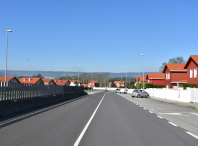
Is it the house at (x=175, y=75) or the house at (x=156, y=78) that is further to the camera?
the house at (x=156, y=78)

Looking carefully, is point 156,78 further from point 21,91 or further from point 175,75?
point 21,91

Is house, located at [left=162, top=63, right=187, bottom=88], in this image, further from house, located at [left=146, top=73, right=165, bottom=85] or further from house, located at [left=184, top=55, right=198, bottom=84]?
house, located at [left=146, top=73, right=165, bottom=85]

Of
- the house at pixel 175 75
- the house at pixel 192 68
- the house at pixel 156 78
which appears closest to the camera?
the house at pixel 192 68

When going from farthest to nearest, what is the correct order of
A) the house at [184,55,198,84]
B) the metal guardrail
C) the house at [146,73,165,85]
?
the house at [146,73,165,85]
the house at [184,55,198,84]
the metal guardrail

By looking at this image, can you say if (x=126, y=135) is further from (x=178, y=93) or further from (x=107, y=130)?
(x=178, y=93)

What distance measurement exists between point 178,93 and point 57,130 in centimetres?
2245

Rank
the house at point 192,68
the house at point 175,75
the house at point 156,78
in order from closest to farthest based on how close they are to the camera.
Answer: the house at point 192,68, the house at point 175,75, the house at point 156,78

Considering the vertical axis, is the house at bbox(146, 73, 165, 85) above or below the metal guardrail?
above

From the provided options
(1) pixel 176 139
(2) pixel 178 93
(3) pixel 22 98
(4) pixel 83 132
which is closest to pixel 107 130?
(4) pixel 83 132

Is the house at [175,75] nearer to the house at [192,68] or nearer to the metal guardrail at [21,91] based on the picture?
the house at [192,68]

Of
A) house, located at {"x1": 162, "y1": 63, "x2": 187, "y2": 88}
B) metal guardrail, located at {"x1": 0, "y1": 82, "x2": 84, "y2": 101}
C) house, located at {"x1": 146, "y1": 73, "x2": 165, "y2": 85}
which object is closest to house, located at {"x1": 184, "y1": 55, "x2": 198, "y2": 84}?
house, located at {"x1": 162, "y1": 63, "x2": 187, "y2": 88}

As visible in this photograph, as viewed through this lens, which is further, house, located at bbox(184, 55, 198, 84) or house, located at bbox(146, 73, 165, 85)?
house, located at bbox(146, 73, 165, 85)

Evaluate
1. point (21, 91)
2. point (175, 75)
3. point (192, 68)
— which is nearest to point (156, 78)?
point (175, 75)

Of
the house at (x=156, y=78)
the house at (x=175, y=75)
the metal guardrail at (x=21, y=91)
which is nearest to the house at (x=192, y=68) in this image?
the house at (x=175, y=75)
